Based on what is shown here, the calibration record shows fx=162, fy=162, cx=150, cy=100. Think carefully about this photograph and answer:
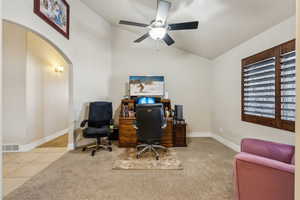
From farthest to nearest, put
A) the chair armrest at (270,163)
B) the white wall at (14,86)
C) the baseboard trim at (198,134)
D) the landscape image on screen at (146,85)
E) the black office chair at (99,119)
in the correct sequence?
the baseboard trim at (198,134)
the landscape image on screen at (146,85)
the black office chair at (99,119)
the white wall at (14,86)
the chair armrest at (270,163)

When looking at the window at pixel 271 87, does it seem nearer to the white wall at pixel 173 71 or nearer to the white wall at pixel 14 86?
the white wall at pixel 173 71

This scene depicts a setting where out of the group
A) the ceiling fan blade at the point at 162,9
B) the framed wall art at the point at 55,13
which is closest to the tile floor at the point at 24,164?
the framed wall art at the point at 55,13

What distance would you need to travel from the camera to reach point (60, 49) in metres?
3.06

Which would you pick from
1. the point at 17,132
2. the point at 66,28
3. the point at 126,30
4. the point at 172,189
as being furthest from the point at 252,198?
the point at 126,30

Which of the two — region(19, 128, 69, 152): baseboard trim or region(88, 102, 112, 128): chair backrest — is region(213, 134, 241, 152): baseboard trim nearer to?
region(88, 102, 112, 128): chair backrest

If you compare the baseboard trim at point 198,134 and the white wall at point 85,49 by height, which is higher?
the white wall at point 85,49

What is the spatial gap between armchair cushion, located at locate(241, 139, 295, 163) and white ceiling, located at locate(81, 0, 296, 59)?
5.58 feet

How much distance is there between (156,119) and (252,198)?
6.31 feet

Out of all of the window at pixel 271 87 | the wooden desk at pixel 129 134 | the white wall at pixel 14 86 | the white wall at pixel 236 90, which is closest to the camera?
the window at pixel 271 87

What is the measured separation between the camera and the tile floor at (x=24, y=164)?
2.23 m

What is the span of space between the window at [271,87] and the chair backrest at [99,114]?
290 cm

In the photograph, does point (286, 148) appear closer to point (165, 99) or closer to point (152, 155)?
point (152, 155)

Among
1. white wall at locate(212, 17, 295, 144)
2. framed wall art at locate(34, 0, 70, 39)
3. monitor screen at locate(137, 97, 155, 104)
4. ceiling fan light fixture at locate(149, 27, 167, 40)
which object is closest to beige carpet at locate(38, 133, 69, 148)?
monitor screen at locate(137, 97, 155, 104)

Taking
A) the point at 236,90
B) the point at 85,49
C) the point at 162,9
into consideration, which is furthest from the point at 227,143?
the point at 85,49
